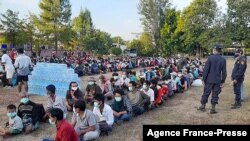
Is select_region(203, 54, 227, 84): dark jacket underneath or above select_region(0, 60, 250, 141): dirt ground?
above

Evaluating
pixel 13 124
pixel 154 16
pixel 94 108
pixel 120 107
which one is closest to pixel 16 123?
pixel 13 124

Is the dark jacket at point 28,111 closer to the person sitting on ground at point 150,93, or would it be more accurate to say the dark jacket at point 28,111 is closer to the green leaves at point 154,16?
the person sitting on ground at point 150,93

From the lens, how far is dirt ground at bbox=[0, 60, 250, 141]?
755 centimetres

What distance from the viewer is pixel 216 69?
881 cm

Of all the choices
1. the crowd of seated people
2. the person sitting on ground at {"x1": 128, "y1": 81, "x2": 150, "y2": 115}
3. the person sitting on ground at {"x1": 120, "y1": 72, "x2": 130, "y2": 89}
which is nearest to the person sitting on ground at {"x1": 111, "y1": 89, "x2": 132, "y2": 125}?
the crowd of seated people

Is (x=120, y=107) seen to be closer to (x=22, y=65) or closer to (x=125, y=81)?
(x=22, y=65)

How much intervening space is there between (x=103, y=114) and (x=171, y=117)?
260cm

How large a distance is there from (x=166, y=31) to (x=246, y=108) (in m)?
40.3

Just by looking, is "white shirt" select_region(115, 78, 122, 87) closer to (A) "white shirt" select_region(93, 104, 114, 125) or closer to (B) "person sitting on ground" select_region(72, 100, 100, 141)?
(A) "white shirt" select_region(93, 104, 114, 125)

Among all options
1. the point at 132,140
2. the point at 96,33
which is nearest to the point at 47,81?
the point at 132,140

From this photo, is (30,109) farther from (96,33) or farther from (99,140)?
(96,33)

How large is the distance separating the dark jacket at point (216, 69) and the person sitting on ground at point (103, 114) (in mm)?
3169

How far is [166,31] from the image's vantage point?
49750mm

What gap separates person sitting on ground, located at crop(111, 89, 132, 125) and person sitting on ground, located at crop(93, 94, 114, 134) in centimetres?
89
